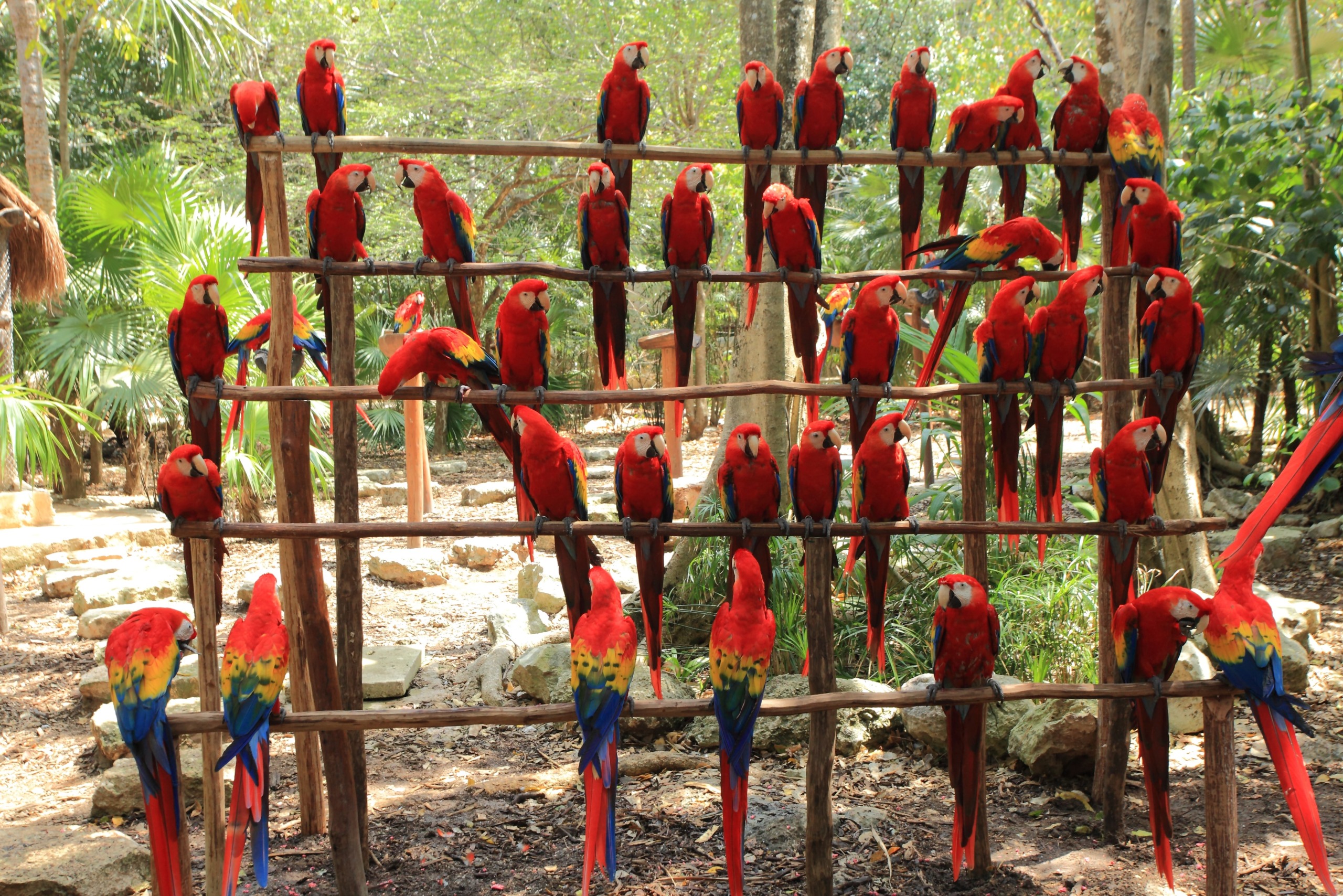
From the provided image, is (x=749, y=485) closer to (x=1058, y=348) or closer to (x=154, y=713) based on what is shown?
(x=1058, y=348)

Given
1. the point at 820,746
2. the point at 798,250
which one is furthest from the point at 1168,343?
the point at 820,746

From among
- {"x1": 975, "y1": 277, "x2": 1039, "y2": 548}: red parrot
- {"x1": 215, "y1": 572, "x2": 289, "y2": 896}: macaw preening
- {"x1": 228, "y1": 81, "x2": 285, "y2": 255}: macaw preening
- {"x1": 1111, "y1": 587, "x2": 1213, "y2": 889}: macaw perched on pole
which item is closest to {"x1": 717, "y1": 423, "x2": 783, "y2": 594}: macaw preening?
{"x1": 975, "y1": 277, "x2": 1039, "y2": 548}: red parrot

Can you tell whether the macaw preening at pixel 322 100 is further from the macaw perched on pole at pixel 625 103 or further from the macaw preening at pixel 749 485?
the macaw preening at pixel 749 485

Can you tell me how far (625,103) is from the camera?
2436mm

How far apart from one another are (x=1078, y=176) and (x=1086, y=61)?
1.00ft

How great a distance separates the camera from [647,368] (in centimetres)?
1412

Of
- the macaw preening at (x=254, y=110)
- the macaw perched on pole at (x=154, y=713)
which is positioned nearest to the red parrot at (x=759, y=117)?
the macaw preening at (x=254, y=110)

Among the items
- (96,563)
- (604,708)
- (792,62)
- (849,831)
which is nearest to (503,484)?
(96,563)

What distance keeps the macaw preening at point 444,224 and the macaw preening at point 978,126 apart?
1.21 m

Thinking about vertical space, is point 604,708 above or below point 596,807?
above

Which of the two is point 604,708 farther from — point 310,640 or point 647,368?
point 647,368

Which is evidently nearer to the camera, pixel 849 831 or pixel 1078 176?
pixel 1078 176

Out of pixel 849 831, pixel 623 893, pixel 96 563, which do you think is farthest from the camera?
pixel 96 563

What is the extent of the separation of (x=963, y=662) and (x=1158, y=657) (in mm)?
466
